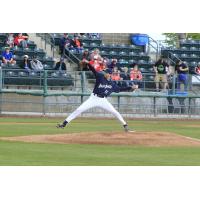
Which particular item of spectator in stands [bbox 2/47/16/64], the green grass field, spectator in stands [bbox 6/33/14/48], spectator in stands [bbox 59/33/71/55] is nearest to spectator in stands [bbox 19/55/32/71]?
spectator in stands [bbox 2/47/16/64]

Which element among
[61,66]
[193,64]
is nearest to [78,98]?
[61,66]

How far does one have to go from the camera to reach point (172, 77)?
32094 mm

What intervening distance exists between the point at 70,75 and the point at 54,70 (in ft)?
2.49

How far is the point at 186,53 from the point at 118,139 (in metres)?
21.0

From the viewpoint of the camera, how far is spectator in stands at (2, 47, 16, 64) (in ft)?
103

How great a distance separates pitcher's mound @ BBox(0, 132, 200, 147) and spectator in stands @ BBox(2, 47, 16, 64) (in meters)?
12.6

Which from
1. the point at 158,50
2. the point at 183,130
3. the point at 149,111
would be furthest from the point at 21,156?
the point at 158,50

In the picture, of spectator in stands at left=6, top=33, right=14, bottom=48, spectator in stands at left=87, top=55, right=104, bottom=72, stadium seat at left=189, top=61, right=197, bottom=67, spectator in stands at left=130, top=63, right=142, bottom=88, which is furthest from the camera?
stadium seat at left=189, top=61, right=197, bottom=67

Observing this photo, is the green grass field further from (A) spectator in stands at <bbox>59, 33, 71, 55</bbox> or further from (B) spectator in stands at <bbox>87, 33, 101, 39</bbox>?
(B) spectator in stands at <bbox>87, 33, 101, 39</bbox>

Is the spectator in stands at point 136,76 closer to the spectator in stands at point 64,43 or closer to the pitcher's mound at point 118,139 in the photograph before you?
the spectator in stands at point 64,43

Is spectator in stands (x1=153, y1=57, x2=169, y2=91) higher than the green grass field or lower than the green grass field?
higher

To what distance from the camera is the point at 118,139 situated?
728 inches

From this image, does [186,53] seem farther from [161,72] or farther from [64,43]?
[64,43]

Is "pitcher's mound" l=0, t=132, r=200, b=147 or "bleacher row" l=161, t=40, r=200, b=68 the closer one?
"pitcher's mound" l=0, t=132, r=200, b=147
